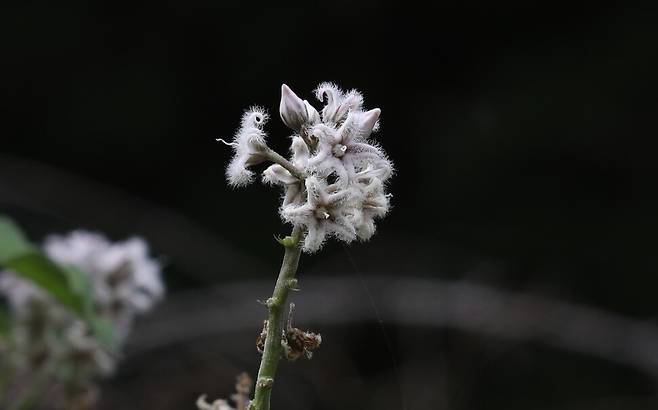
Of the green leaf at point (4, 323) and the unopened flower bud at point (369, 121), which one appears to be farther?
the green leaf at point (4, 323)

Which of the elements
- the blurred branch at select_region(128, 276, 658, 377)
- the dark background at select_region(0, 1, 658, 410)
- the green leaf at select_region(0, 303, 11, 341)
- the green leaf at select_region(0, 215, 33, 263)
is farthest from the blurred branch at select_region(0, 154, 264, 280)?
the green leaf at select_region(0, 215, 33, 263)

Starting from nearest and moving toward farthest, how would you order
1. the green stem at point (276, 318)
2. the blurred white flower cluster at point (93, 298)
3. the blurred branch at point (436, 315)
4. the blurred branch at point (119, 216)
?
the green stem at point (276, 318)
the blurred white flower cluster at point (93, 298)
the blurred branch at point (436, 315)
the blurred branch at point (119, 216)

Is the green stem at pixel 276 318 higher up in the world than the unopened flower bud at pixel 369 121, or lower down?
lower down

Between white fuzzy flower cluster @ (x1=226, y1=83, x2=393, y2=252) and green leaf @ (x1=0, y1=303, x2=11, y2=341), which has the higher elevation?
green leaf @ (x1=0, y1=303, x2=11, y2=341)

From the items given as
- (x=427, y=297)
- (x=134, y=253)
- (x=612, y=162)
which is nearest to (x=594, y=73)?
(x=612, y=162)

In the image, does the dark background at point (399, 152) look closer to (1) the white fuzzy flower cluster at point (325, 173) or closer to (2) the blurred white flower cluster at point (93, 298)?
(2) the blurred white flower cluster at point (93, 298)

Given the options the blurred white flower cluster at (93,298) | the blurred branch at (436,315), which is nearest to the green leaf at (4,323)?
the blurred white flower cluster at (93,298)

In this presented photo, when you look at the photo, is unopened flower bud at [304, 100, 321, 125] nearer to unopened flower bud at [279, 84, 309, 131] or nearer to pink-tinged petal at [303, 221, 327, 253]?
unopened flower bud at [279, 84, 309, 131]
